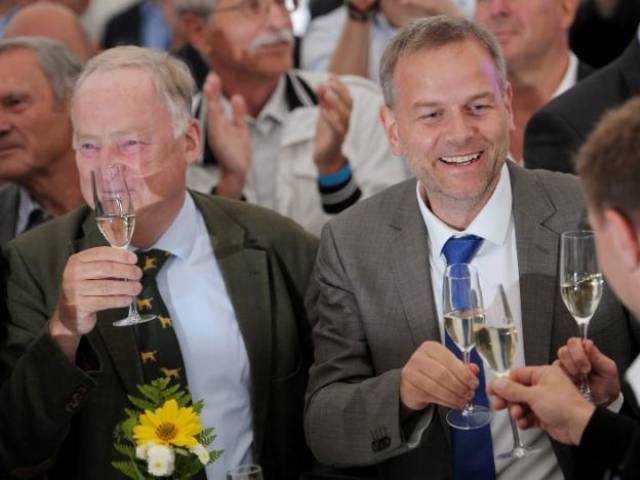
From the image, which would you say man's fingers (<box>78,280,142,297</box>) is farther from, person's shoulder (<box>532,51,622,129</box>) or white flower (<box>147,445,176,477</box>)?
person's shoulder (<box>532,51,622,129</box>)

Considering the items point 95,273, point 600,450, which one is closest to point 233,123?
point 95,273

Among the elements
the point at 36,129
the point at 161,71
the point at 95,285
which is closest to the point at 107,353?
the point at 95,285

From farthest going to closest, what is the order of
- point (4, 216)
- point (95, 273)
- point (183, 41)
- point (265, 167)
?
point (183, 41)
point (265, 167)
point (4, 216)
point (95, 273)

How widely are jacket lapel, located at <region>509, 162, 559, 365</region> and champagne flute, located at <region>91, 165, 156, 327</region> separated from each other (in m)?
0.79

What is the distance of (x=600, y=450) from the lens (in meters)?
2.04

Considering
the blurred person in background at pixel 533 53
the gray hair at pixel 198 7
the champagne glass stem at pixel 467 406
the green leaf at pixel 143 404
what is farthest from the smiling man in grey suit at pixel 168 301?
the gray hair at pixel 198 7

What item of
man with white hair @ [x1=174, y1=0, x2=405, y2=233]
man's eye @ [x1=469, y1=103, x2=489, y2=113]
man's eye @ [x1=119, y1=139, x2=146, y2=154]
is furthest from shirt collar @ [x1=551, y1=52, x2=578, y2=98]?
man's eye @ [x1=119, y1=139, x2=146, y2=154]

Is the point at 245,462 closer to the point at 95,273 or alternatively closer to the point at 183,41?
the point at 95,273

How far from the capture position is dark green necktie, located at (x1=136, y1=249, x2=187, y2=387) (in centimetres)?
278

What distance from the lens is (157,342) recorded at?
279 cm

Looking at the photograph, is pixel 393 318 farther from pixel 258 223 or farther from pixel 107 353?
pixel 107 353

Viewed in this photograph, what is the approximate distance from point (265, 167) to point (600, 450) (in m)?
2.50

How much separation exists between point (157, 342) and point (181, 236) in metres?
0.28

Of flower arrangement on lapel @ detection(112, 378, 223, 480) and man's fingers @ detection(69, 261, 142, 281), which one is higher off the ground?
man's fingers @ detection(69, 261, 142, 281)
